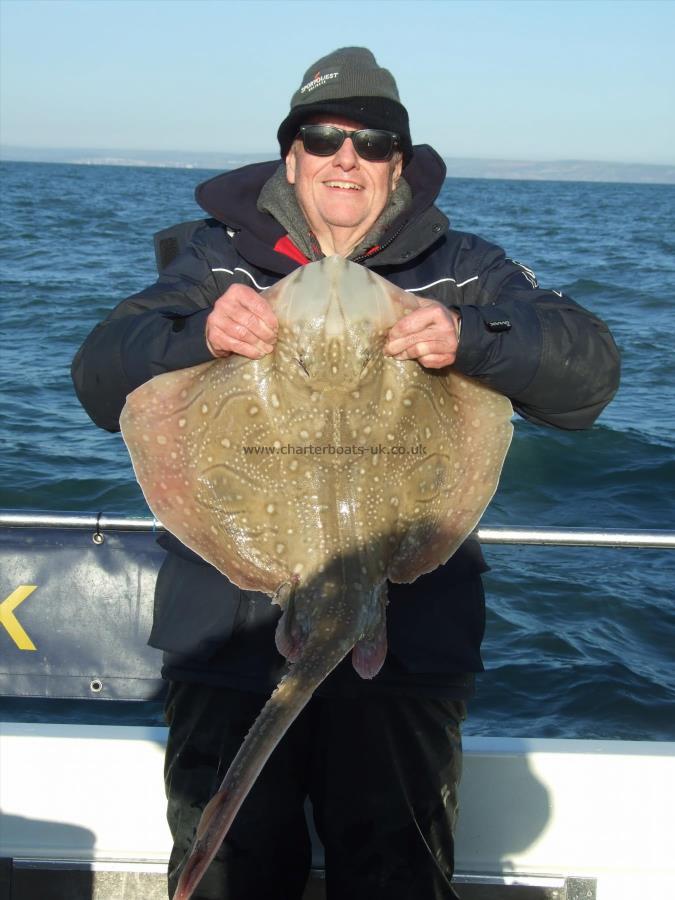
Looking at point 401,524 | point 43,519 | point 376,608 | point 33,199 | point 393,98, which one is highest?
point 393,98

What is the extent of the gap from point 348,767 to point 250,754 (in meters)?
0.66

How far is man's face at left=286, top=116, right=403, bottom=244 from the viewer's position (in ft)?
10.2

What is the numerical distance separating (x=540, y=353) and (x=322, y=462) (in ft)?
2.39

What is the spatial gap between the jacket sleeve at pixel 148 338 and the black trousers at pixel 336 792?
92 cm

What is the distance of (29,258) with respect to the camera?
2762 centimetres

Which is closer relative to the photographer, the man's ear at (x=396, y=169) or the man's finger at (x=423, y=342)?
the man's finger at (x=423, y=342)

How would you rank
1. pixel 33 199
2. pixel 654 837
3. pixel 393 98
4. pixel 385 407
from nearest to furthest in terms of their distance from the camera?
pixel 385 407
pixel 393 98
pixel 654 837
pixel 33 199

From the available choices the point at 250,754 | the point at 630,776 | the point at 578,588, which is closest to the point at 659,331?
the point at 578,588

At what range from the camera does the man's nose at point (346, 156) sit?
3.11 metres

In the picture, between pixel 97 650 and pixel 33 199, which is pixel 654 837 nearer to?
pixel 97 650

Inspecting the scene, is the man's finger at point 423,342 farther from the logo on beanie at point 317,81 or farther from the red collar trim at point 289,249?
the logo on beanie at point 317,81

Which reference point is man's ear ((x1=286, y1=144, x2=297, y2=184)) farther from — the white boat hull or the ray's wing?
the white boat hull

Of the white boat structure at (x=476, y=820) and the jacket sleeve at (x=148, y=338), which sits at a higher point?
the jacket sleeve at (x=148, y=338)

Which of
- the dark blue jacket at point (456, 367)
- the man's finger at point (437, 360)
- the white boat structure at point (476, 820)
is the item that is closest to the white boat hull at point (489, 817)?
the white boat structure at point (476, 820)
